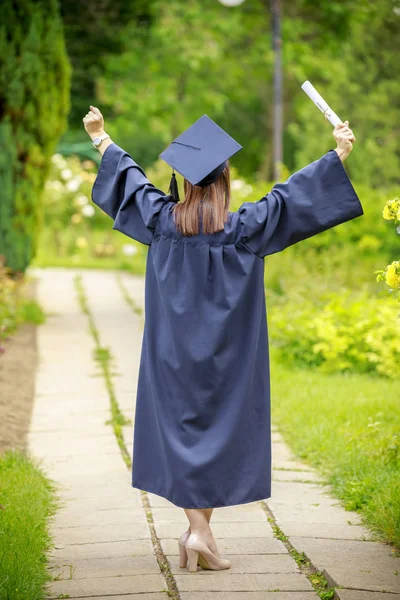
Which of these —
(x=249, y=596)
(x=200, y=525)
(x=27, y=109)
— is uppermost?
(x=27, y=109)

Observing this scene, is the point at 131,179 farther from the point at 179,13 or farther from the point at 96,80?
the point at 179,13

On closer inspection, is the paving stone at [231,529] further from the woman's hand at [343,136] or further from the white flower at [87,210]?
the white flower at [87,210]

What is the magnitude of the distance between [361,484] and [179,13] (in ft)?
31.1

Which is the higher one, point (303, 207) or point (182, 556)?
point (303, 207)

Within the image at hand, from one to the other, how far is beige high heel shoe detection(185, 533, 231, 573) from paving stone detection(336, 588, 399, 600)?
0.47 metres

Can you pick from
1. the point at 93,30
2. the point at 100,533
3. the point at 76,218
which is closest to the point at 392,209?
the point at 100,533

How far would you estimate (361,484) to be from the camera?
164 inches

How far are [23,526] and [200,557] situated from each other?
0.76 meters

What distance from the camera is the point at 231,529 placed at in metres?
3.82

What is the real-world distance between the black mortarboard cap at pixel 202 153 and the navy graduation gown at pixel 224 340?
0.19 metres

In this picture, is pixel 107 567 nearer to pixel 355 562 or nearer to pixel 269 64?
pixel 355 562

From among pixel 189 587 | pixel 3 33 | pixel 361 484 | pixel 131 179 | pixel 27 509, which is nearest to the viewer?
pixel 189 587

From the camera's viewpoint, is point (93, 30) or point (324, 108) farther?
point (93, 30)

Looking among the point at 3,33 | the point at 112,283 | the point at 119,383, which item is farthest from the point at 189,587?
the point at 112,283
